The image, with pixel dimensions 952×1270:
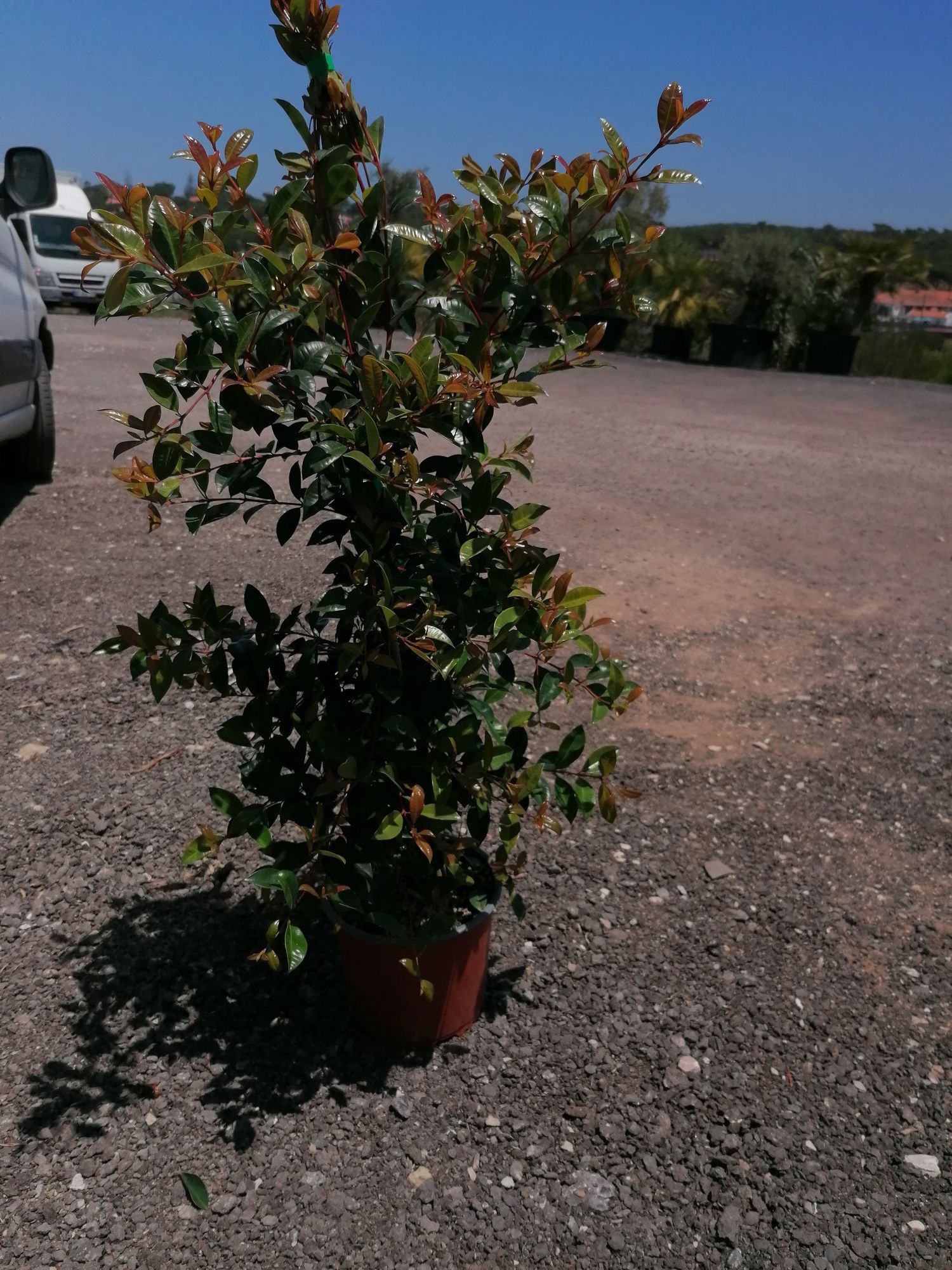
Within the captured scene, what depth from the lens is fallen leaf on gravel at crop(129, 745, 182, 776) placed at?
135 inches

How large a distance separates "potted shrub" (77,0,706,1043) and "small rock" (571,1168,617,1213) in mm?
488

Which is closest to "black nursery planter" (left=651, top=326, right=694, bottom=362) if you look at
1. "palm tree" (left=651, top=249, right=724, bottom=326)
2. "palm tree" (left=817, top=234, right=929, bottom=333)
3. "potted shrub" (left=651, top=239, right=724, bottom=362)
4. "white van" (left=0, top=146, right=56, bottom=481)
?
"potted shrub" (left=651, top=239, right=724, bottom=362)

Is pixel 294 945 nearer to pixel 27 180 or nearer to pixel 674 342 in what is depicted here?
pixel 27 180

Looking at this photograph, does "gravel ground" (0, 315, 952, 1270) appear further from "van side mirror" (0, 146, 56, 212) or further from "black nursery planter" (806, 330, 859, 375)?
"black nursery planter" (806, 330, 859, 375)

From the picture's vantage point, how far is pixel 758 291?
19328mm

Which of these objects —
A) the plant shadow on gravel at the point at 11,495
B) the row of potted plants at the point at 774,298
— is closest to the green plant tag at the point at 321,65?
the plant shadow on gravel at the point at 11,495

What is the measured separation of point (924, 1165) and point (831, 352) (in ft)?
59.9

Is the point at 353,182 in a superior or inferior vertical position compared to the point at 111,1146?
superior

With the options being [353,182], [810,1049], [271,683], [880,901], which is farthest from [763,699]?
[353,182]

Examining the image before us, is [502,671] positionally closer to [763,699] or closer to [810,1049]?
[810,1049]

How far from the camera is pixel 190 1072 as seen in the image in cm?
232

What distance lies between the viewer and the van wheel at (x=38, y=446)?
6.46m

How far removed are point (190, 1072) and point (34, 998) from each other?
473 mm

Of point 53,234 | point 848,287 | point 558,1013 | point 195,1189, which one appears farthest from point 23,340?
point 848,287
